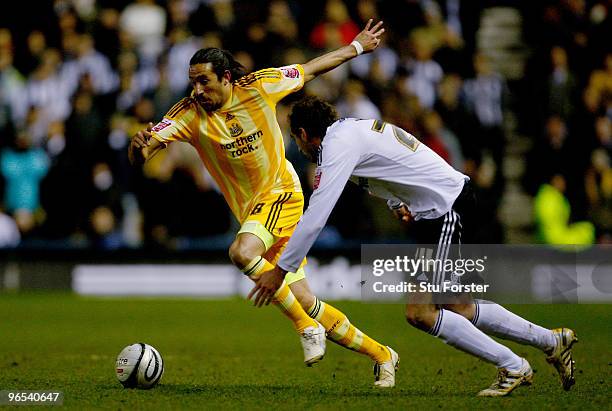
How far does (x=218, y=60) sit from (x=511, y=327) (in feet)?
10.4

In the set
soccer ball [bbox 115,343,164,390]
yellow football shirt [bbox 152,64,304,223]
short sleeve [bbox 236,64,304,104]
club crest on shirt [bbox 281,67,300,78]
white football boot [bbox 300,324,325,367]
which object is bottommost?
white football boot [bbox 300,324,325,367]

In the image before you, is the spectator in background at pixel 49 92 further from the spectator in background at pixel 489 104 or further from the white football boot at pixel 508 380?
the white football boot at pixel 508 380

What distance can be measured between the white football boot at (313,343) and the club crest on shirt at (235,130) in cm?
169

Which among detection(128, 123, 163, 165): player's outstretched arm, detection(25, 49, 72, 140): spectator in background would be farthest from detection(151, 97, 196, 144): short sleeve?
detection(25, 49, 72, 140): spectator in background

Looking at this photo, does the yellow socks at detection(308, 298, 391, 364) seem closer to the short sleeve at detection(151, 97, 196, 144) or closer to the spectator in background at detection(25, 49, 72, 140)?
the short sleeve at detection(151, 97, 196, 144)

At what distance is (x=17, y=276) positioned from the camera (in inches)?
759

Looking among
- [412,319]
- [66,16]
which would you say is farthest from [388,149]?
[66,16]

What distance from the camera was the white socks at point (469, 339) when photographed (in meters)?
8.75

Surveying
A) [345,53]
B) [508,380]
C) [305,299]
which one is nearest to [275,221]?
[305,299]

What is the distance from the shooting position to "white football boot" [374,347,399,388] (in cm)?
962

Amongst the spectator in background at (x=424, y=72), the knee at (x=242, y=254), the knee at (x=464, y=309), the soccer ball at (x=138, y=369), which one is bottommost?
the spectator in background at (x=424, y=72)

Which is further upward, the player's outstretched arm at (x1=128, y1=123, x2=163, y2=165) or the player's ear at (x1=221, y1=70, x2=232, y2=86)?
the player's ear at (x1=221, y1=70, x2=232, y2=86)

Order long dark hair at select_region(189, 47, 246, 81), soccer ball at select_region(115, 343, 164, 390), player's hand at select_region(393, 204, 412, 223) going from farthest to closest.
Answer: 1. long dark hair at select_region(189, 47, 246, 81)
2. soccer ball at select_region(115, 343, 164, 390)
3. player's hand at select_region(393, 204, 412, 223)

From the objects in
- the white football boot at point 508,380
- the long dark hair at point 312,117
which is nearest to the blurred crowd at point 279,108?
the white football boot at point 508,380
